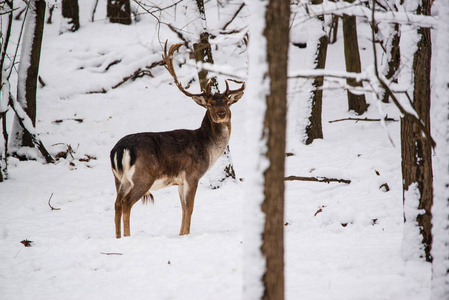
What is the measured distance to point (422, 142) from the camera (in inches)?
162

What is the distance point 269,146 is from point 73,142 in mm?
9440

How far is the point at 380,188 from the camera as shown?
23.5 ft

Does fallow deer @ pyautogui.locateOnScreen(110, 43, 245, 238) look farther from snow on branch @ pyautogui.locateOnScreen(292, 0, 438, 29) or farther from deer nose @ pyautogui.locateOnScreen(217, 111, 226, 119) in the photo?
snow on branch @ pyautogui.locateOnScreen(292, 0, 438, 29)

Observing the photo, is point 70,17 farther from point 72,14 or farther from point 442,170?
point 442,170

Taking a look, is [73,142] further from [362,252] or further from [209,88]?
[362,252]

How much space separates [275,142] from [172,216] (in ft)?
16.8

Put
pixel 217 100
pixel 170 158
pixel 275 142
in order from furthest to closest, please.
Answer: pixel 217 100
pixel 170 158
pixel 275 142

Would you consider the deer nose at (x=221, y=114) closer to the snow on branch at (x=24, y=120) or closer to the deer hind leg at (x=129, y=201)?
the deer hind leg at (x=129, y=201)

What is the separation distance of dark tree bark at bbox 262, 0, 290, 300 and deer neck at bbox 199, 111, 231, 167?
4190 mm

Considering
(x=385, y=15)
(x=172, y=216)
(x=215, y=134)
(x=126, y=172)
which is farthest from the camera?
(x=172, y=216)

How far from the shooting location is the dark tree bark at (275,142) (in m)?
2.59

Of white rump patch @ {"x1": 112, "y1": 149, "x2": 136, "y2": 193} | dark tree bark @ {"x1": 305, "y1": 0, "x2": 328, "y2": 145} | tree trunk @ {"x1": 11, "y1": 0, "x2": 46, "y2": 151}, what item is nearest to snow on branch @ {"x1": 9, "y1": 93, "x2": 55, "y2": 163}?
tree trunk @ {"x1": 11, "y1": 0, "x2": 46, "y2": 151}

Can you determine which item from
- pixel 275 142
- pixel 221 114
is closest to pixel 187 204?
pixel 221 114

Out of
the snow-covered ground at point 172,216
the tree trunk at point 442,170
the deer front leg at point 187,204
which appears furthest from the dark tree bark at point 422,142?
the deer front leg at point 187,204
